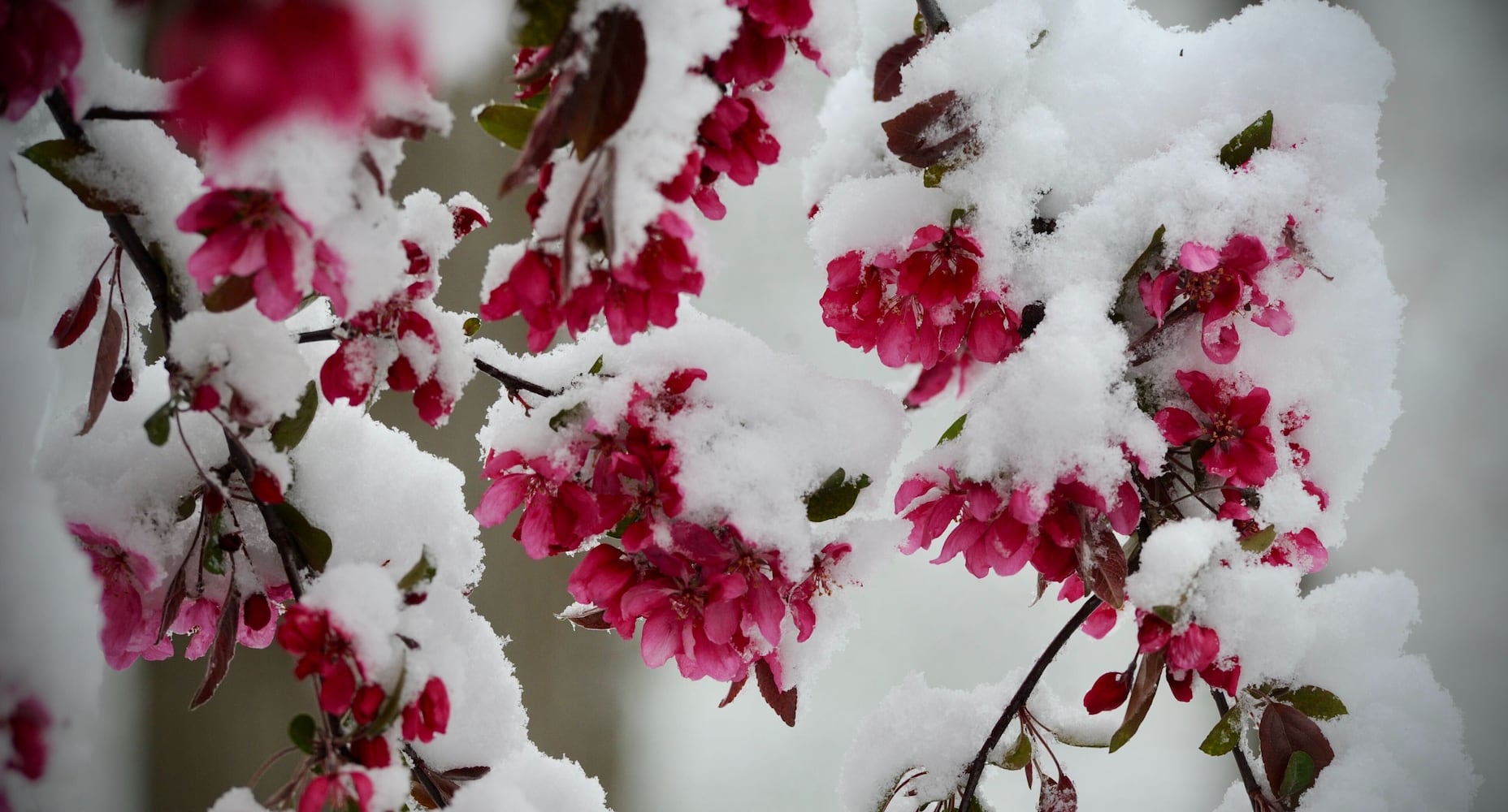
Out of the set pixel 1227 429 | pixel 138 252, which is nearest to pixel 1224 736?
pixel 1227 429

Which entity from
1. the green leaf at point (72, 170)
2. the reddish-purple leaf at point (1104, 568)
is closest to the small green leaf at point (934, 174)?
the reddish-purple leaf at point (1104, 568)

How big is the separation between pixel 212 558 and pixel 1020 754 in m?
0.54

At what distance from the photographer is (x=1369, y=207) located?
546mm

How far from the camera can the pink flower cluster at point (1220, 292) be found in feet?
1.62

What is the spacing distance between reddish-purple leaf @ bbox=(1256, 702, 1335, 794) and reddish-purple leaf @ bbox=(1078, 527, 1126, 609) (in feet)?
0.50

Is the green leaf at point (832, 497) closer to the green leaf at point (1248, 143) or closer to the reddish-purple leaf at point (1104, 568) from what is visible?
the reddish-purple leaf at point (1104, 568)

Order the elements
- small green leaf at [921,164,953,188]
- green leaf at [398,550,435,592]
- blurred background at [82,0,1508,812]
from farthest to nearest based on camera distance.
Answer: blurred background at [82,0,1508,812] < small green leaf at [921,164,953,188] < green leaf at [398,550,435,592]

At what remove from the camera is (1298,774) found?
54 centimetres

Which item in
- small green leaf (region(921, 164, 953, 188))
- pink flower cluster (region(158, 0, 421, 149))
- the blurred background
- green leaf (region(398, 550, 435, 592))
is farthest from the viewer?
the blurred background

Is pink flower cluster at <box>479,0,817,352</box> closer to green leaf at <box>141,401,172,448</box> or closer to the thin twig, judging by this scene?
green leaf at <box>141,401,172,448</box>

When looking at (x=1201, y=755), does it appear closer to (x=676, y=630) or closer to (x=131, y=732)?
(x=676, y=630)

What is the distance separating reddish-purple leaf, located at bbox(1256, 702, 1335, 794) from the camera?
0.55 metres

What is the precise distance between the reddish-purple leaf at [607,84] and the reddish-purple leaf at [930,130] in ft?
0.67

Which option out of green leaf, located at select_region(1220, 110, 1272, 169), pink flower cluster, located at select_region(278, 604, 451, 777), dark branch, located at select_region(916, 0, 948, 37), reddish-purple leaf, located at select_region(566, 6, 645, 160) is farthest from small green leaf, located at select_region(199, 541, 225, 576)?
green leaf, located at select_region(1220, 110, 1272, 169)
